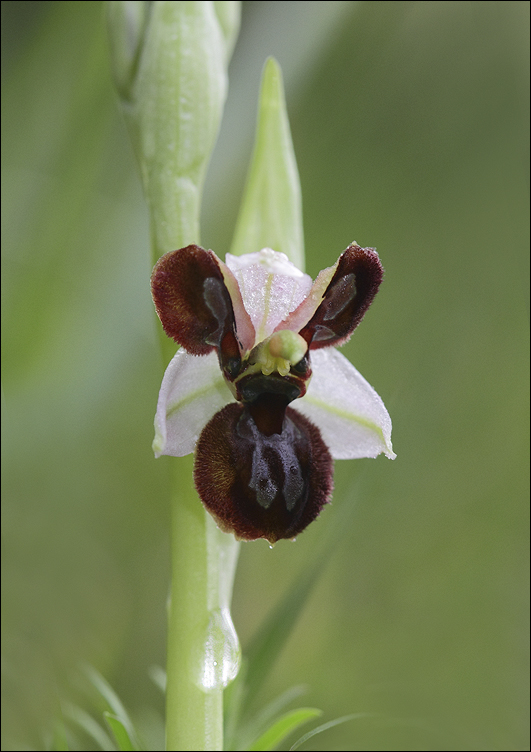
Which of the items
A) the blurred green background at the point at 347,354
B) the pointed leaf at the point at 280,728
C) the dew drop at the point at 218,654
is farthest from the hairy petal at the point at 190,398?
the blurred green background at the point at 347,354

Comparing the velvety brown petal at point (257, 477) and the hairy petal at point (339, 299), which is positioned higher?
the hairy petal at point (339, 299)

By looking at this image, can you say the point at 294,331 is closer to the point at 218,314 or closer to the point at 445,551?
the point at 218,314

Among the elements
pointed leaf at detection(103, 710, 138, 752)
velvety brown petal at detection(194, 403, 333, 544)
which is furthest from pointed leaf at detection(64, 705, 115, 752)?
velvety brown petal at detection(194, 403, 333, 544)

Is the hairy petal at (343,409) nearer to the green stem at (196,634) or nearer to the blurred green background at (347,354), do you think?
the green stem at (196,634)

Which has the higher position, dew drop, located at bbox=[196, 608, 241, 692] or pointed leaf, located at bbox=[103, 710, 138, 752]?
dew drop, located at bbox=[196, 608, 241, 692]

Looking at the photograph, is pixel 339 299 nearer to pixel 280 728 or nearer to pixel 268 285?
pixel 268 285

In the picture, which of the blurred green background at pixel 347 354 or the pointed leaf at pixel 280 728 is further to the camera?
the blurred green background at pixel 347 354

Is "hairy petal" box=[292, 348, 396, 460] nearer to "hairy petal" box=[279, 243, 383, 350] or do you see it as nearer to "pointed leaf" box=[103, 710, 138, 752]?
"hairy petal" box=[279, 243, 383, 350]

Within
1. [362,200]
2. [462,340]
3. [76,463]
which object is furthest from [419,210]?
[76,463]
